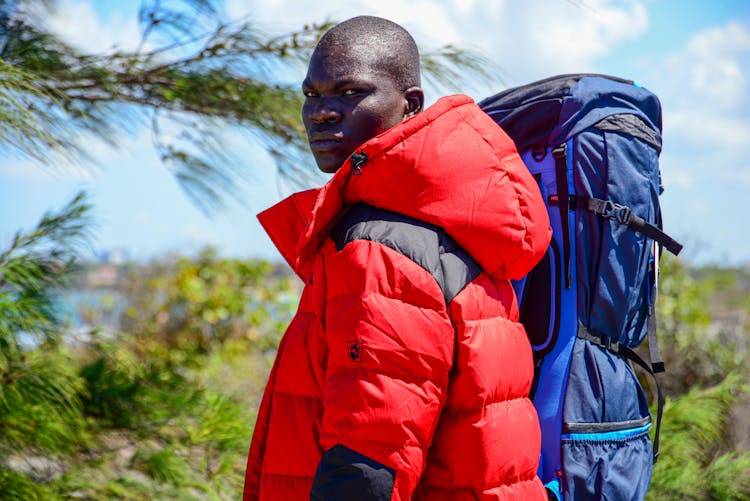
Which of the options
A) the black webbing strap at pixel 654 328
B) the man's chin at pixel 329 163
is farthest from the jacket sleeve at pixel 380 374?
the black webbing strap at pixel 654 328

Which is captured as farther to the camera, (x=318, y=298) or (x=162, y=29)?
(x=162, y=29)

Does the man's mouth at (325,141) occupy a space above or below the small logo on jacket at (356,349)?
above

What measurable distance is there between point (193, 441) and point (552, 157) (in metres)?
1.50

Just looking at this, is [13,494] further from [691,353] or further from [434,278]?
[691,353]

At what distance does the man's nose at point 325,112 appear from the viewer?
1.45 metres

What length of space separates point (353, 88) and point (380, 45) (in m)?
0.11

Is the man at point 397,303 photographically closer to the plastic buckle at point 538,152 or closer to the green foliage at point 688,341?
the plastic buckle at point 538,152

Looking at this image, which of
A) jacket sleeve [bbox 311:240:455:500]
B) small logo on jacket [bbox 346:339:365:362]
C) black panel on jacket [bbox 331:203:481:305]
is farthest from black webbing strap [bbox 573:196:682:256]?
small logo on jacket [bbox 346:339:365:362]

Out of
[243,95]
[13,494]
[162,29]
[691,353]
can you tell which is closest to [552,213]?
[243,95]

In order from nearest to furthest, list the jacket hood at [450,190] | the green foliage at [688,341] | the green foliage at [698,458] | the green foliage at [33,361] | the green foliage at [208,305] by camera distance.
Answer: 1. the jacket hood at [450,190]
2. the green foliage at [33,361]
3. the green foliage at [698,458]
4. the green foliage at [688,341]
5. the green foliage at [208,305]

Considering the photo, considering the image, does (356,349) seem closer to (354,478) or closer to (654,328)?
(354,478)

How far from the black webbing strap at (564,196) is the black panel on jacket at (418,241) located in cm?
30

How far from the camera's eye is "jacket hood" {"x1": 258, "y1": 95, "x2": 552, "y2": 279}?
4.33ft

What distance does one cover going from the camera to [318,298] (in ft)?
4.31
